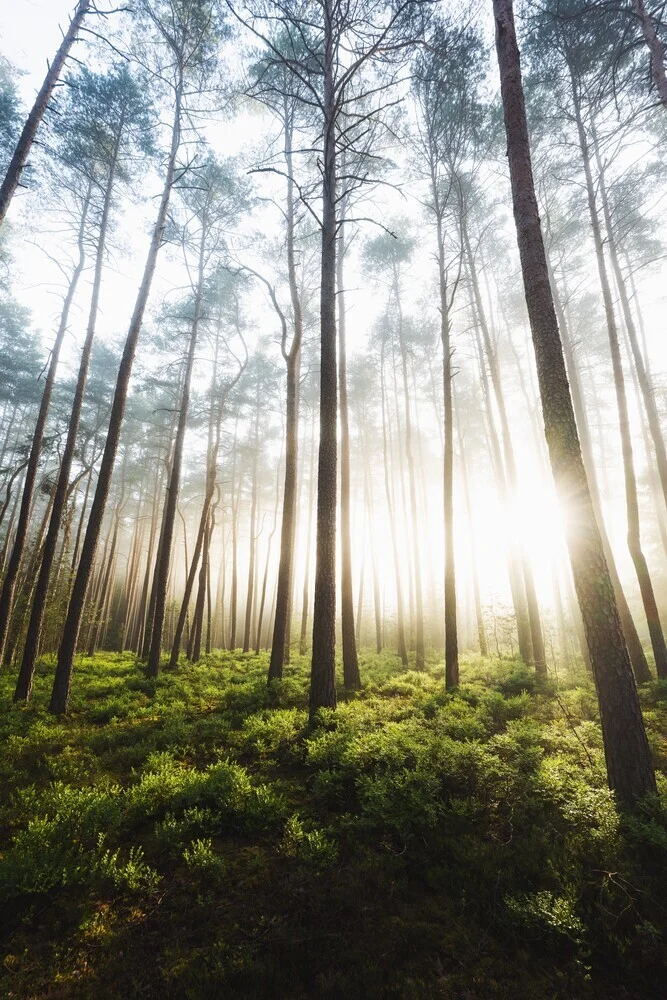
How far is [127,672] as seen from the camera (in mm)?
11961

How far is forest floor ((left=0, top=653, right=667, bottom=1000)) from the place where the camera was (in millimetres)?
2514

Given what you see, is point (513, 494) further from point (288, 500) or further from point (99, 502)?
point (99, 502)

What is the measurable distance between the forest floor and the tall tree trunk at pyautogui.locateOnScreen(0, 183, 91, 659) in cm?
491

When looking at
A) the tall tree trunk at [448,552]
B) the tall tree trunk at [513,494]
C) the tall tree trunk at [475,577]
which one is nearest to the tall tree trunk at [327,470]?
the tall tree trunk at [448,552]

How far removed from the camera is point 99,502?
8406mm

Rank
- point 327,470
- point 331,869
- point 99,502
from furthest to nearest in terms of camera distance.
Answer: point 99,502 < point 327,470 < point 331,869

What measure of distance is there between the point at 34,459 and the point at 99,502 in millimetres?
3514

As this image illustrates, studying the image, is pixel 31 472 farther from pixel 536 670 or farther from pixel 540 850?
pixel 536 670

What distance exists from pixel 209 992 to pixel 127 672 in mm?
11438

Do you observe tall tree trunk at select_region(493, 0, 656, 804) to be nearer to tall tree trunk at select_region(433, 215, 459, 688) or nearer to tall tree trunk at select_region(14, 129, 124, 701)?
tall tree trunk at select_region(433, 215, 459, 688)

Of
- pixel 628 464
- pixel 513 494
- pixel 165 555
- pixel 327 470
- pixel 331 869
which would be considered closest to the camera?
pixel 331 869

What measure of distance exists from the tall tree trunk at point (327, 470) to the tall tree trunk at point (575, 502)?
340cm

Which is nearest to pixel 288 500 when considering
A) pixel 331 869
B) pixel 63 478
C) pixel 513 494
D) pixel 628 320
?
pixel 63 478

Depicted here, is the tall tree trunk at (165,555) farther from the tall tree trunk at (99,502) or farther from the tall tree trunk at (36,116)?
the tall tree trunk at (36,116)
